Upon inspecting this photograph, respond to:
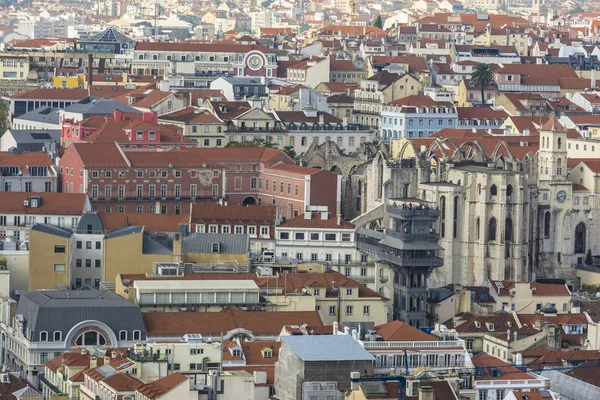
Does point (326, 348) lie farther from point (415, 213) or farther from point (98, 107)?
point (98, 107)

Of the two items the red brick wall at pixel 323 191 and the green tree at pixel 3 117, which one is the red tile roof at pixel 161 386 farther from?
the green tree at pixel 3 117

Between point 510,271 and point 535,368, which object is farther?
point 510,271

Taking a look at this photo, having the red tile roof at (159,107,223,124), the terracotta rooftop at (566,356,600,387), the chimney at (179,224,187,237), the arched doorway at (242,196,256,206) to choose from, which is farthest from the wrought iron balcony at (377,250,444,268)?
the red tile roof at (159,107,223,124)

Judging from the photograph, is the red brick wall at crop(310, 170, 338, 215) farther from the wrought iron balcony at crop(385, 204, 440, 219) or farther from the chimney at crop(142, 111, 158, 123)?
the wrought iron balcony at crop(385, 204, 440, 219)

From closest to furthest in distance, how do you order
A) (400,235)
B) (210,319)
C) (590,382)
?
(590,382) < (210,319) < (400,235)

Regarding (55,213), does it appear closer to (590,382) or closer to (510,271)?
(510,271)

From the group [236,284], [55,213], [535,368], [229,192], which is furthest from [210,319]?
[229,192]
